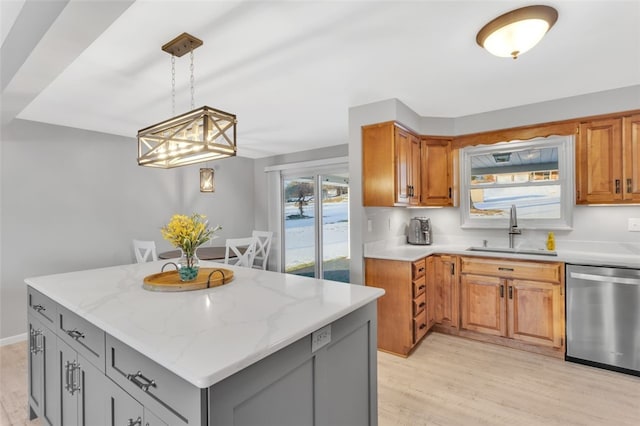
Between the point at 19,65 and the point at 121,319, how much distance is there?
5.61ft

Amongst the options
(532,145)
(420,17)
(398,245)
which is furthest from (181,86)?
(532,145)

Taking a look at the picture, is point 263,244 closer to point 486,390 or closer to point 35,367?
point 35,367

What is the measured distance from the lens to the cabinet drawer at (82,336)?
134 cm

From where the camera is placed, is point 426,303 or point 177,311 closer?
point 177,311

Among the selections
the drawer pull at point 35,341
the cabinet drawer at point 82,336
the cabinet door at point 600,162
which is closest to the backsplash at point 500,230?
the cabinet door at point 600,162

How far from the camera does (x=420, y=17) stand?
1.71 meters

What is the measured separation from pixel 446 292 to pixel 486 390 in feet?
3.45

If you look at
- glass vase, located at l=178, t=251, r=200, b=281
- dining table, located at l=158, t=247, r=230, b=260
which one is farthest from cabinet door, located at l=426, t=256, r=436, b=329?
dining table, located at l=158, t=247, r=230, b=260

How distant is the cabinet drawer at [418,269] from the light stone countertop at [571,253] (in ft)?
0.20

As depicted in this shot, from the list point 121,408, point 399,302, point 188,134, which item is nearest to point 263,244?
point 399,302

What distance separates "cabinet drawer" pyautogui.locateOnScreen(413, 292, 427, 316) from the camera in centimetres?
290

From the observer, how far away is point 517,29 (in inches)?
67.4

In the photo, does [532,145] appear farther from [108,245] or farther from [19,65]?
[108,245]

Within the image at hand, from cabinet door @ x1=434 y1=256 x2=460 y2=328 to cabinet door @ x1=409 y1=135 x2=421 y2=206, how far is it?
0.67 metres
